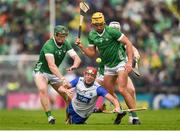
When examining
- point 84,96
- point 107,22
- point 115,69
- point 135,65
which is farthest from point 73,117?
point 107,22

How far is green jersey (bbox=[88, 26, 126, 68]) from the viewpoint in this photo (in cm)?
1861

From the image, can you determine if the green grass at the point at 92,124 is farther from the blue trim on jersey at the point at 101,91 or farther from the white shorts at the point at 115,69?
the white shorts at the point at 115,69

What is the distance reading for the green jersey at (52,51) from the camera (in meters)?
18.9

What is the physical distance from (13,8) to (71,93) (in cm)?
1772

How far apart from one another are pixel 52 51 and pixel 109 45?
1.35m

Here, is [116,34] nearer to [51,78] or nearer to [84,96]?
[84,96]

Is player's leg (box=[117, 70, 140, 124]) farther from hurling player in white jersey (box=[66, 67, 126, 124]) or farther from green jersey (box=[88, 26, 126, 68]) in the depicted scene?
hurling player in white jersey (box=[66, 67, 126, 124])

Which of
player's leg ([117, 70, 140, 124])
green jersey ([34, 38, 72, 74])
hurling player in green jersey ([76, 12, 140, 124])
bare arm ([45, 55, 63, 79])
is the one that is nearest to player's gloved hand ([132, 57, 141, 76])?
hurling player in green jersey ([76, 12, 140, 124])

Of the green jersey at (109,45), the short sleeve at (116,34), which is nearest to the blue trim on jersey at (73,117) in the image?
the green jersey at (109,45)

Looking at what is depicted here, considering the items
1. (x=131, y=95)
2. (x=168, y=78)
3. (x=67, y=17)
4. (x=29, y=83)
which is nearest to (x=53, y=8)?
(x=67, y=17)

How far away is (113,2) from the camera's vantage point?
113 ft

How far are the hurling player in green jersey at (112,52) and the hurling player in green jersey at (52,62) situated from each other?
1.34 feet

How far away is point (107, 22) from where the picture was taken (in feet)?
109

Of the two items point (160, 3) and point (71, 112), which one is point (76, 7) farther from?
point (71, 112)
